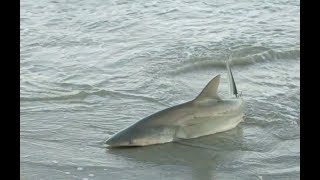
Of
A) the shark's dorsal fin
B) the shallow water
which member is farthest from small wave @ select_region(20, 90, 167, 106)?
the shark's dorsal fin

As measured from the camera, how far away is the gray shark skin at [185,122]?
4.10 metres

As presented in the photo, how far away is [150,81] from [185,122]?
1.84 meters

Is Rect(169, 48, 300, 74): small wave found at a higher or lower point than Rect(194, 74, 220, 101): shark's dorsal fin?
lower

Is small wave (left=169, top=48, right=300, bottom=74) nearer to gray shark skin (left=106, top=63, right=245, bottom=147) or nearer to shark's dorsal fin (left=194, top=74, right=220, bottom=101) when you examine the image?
gray shark skin (left=106, top=63, right=245, bottom=147)

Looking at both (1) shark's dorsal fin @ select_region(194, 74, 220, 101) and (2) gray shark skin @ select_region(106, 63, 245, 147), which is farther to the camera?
(1) shark's dorsal fin @ select_region(194, 74, 220, 101)

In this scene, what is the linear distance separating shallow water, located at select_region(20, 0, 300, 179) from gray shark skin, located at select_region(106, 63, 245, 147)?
0.07 meters

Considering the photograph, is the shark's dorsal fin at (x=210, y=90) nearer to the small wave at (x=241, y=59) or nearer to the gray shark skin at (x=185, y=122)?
the gray shark skin at (x=185, y=122)

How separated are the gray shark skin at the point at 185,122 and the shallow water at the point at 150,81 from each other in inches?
2.6

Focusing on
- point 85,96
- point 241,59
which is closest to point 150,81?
point 85,96

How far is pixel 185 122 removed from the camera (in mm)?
4254

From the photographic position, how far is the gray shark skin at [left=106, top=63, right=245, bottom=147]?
4.10 meters

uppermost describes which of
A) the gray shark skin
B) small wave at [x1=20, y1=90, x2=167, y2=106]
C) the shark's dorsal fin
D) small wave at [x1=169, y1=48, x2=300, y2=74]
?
the shark's dorsal fin
